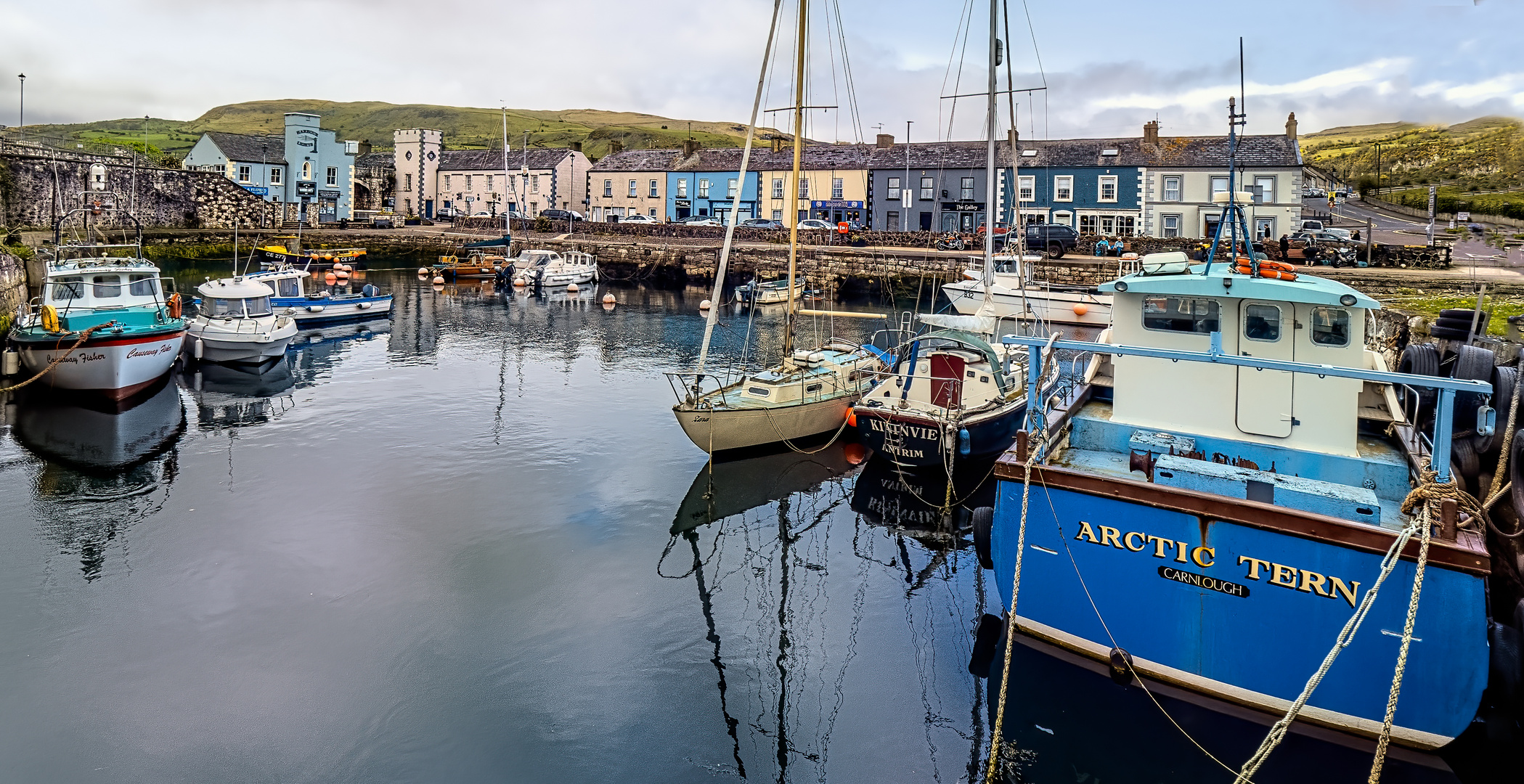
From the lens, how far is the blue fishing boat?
838cm

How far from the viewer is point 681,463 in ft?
65.5

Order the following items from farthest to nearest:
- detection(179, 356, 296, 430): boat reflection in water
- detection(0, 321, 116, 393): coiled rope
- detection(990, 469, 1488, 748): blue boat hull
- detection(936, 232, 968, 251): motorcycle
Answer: detection(936, 232, 968, 251): motorcycle
detection(179, 356, 296, 430): boat reflection in water
detection(0, 321, 116, 393): coiled rope
detection(990, 469, 1488, 748): blue boat hull

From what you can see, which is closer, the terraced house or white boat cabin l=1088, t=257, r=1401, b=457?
white boat cabin l=1088, t=257, r=1401, b=457

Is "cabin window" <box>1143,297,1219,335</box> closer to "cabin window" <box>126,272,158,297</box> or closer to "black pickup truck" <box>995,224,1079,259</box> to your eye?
"cabin window" <box>126,272,158,297</box>

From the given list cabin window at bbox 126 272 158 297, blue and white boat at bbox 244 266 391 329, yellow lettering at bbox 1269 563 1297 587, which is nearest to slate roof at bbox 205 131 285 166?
blue and white boat at bbox 244 266 391 329

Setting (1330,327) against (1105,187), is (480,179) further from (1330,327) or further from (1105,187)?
(1330,327)

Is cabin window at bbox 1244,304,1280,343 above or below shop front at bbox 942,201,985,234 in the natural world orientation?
below

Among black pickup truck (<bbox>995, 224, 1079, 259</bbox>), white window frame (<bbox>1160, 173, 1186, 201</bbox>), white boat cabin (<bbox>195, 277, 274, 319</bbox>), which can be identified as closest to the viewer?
white boat cabin (<bbox>195, 277, 274, 319</bbox>)

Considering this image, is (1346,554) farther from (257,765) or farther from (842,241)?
(842,241)

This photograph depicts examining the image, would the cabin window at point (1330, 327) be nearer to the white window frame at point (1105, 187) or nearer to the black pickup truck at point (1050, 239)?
the black pickup truck at point (1050, 239)

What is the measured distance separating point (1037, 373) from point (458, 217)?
264ft

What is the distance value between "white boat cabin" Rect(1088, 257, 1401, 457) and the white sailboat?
8.27 metres

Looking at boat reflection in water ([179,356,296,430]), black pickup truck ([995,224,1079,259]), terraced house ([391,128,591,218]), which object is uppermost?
terraced house ([391,128,591,218])

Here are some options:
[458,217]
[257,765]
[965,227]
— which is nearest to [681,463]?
[257,765]
